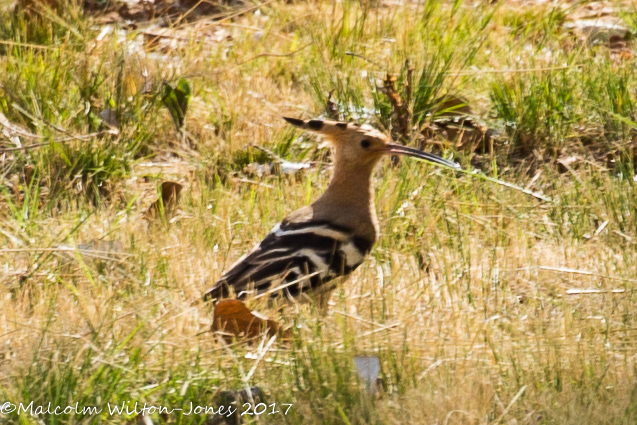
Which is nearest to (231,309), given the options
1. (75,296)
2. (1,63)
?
(75,296)

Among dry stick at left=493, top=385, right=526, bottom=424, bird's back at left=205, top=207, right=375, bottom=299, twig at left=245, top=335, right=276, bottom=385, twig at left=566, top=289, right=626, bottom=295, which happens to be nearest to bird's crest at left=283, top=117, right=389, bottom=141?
bird's back at left=205, top=207, right=375, bottom=299

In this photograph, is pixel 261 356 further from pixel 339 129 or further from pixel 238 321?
pixel 339 129

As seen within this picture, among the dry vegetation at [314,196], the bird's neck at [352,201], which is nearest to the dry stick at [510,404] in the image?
the dry vegetation at [314,196]

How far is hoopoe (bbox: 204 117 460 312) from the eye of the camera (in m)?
2.92

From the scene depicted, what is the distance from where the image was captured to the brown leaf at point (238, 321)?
2643 mm

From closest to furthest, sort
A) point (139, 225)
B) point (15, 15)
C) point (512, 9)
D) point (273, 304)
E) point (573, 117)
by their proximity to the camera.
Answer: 1. point (273, 304)
2. point (139, 225)
3. point (573, 117)
4. point (15, 15)
5. point (512, 9)

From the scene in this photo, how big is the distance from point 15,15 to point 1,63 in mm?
611

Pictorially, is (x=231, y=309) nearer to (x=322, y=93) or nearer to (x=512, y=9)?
(x=322, y=93)

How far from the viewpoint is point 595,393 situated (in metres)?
2.28

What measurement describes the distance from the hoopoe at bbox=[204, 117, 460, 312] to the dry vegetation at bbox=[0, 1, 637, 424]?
0.33ft

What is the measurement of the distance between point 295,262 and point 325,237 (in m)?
0.15

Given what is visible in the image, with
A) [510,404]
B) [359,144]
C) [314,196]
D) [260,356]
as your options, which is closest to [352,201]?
[359,144]

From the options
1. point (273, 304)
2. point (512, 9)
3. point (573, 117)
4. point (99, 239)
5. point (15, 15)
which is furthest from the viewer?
point (512, 9)

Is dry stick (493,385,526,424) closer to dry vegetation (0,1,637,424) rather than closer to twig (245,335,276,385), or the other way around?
dry vegetation (0,1,637,424)
